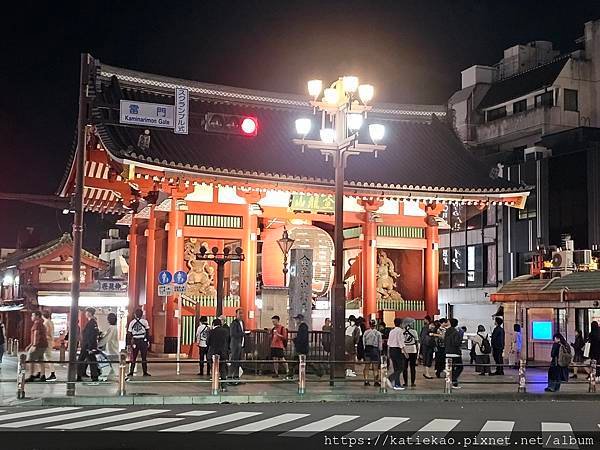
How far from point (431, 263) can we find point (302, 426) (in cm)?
1817

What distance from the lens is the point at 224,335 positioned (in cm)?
1978

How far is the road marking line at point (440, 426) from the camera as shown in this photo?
12244mm

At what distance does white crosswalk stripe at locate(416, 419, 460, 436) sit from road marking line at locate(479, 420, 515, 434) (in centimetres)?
54

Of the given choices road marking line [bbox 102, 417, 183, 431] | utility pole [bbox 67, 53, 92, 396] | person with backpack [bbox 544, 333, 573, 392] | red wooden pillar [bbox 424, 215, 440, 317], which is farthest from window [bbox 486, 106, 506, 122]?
road marking line [bbox 102, 417, 183, 431]

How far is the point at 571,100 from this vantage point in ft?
177

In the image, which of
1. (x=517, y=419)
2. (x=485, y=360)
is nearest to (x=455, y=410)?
(x=517, y=419)

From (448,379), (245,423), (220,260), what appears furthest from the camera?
(220,260)

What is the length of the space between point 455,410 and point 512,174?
38.4m

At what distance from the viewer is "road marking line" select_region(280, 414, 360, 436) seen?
12.0 metres

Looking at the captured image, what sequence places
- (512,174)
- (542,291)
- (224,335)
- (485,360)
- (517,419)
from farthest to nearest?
(512,174), (542,291), (485,360), (224,335), (517,419)

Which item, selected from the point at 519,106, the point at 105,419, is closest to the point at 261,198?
the point at 105,419

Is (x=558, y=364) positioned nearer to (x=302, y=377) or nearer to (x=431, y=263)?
(x=302, y=377)

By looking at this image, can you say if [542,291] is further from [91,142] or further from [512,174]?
[512,174]

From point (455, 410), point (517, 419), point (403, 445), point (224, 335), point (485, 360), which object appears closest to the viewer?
point (403, 445)
